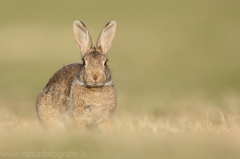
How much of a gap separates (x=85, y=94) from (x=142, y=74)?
1266 cm

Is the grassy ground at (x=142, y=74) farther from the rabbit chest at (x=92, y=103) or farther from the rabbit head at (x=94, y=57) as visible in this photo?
the rabbit head at (x=94, y=57)

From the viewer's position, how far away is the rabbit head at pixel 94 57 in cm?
1007

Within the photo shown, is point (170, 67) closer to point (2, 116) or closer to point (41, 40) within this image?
point (41, 40)

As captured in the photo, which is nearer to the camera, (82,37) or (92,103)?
(92,103)

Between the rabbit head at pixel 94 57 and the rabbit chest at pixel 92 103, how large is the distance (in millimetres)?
120

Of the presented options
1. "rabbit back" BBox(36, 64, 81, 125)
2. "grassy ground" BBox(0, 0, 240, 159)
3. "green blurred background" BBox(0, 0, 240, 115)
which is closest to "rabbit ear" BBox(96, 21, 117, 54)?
"rabbit back" BBox(36, 64, 81, 125)

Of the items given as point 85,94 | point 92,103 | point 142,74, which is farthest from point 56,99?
point 142,74

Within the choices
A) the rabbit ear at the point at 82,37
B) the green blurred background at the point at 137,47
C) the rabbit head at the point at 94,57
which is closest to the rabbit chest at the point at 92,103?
the rabbit head at the point at 94,57

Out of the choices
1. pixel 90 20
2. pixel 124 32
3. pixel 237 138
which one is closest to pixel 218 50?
pixel 124 32

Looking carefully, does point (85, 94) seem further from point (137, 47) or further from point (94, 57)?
point (137, 47)

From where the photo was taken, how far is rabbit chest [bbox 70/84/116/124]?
32.8 feet

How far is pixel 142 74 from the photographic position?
74.7ft

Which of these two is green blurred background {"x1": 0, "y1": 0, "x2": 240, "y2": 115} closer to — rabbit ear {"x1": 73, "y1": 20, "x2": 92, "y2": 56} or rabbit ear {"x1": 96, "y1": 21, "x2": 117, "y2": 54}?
rabbit ear {"x1": 73, "y1": 20, "x2": 92, "y2": 56}

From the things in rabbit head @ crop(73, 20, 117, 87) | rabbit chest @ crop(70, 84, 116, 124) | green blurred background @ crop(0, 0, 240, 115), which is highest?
green blurred background @ crop(0, 0, 240, 115)
